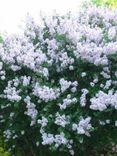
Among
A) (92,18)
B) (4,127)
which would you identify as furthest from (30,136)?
(92,18)

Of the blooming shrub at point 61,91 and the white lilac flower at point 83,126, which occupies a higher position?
the blooming shrub at point 61,91

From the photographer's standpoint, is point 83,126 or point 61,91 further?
point 61,91

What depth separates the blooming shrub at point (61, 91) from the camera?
18.7ft

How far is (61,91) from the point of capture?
587 cm

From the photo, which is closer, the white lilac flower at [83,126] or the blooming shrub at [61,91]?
the white lilac flower at [83,126]

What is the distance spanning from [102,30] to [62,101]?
1.15m

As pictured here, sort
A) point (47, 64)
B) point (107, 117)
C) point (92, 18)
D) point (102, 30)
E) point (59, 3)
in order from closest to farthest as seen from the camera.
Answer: point (107, 117), point (47, 64), point (102, 30), point (92, 18), point (59, 3)

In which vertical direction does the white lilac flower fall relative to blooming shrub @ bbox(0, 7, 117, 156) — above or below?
below

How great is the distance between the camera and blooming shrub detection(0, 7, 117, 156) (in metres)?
5.70

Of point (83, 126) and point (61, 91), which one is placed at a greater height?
point (61, 91)

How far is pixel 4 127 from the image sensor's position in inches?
→ 255

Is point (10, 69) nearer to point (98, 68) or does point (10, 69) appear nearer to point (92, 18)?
point (98, 68)

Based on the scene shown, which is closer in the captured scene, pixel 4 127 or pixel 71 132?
pixel 71 132

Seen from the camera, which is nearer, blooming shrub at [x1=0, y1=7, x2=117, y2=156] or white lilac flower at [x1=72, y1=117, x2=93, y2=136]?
white lilac flower at [x1=72, y1=117, x2=93, y2=136]
